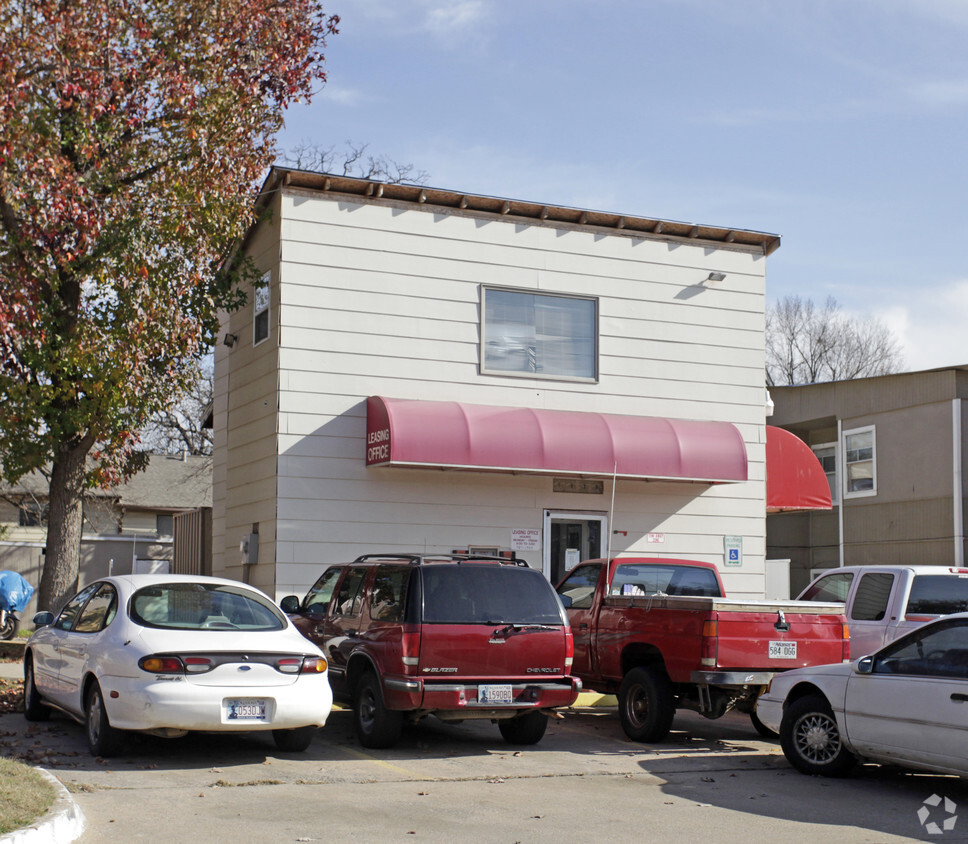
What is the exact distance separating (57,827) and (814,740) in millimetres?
6118

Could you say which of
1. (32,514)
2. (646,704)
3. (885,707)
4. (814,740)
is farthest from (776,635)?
(32,514)

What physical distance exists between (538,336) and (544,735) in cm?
786

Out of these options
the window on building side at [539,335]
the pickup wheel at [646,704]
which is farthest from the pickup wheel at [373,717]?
the window on building side at [539,335]

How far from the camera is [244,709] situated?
9406 mm

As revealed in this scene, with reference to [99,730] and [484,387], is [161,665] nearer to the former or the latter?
[99,730]

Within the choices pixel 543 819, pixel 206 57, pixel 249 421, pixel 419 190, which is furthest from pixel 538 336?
pixel 543 819

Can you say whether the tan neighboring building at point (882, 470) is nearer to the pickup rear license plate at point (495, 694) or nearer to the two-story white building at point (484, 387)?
the two-story white building at point (484, 387)

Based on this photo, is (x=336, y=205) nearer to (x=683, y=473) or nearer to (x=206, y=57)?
(x=206, y=57)

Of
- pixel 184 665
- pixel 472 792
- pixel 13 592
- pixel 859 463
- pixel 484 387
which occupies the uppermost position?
pixel 484 387

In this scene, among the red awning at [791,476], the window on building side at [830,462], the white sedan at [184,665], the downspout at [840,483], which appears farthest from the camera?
the window on building side at [830,462]

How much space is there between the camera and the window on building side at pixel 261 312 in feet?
58.1

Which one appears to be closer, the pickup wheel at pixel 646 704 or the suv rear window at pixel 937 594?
the pickup wheel at pixel 646 704

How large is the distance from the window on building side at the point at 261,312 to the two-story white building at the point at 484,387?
67 mm

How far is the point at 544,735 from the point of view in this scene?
11.9m
